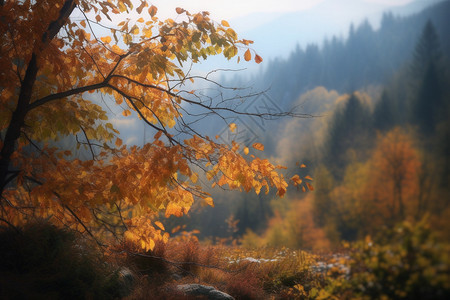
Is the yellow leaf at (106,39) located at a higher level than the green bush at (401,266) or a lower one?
higher

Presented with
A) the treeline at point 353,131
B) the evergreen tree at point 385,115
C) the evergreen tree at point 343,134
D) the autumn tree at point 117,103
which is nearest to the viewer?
the treeline at point 353,131

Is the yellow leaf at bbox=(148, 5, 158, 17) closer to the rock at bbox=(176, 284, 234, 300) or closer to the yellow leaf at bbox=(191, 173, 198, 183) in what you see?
the yellow leaf at bbox=(191, 173, 198, 183)

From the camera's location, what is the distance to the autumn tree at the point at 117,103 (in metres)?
3.45

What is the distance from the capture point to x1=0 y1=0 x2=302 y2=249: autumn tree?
3.45 meters

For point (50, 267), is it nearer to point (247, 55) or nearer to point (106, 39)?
point (106, 39)

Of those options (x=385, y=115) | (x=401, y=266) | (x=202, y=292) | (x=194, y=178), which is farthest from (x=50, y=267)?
(x=385, y=115)

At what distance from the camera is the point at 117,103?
437 centimetres

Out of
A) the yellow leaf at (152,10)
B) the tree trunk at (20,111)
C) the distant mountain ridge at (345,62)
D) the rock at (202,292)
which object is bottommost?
the rock at (202,292)

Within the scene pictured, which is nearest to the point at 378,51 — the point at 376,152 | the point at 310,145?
the point at 310,145

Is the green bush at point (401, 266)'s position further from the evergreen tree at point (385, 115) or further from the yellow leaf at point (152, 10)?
the yellow leaf at point (152, 10)

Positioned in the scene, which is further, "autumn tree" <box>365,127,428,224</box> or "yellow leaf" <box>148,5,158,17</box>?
"yellow leaf" <box>148,5,158,17</box>

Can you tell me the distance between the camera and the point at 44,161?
152 inches

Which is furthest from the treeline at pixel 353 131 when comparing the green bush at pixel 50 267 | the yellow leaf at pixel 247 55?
the green bush at pixel 50 267

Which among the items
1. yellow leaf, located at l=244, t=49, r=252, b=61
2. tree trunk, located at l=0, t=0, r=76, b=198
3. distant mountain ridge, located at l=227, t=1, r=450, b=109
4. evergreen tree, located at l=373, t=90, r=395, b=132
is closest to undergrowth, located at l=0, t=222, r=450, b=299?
tree trunk, located at l=0, t=0, r=76, b=198
